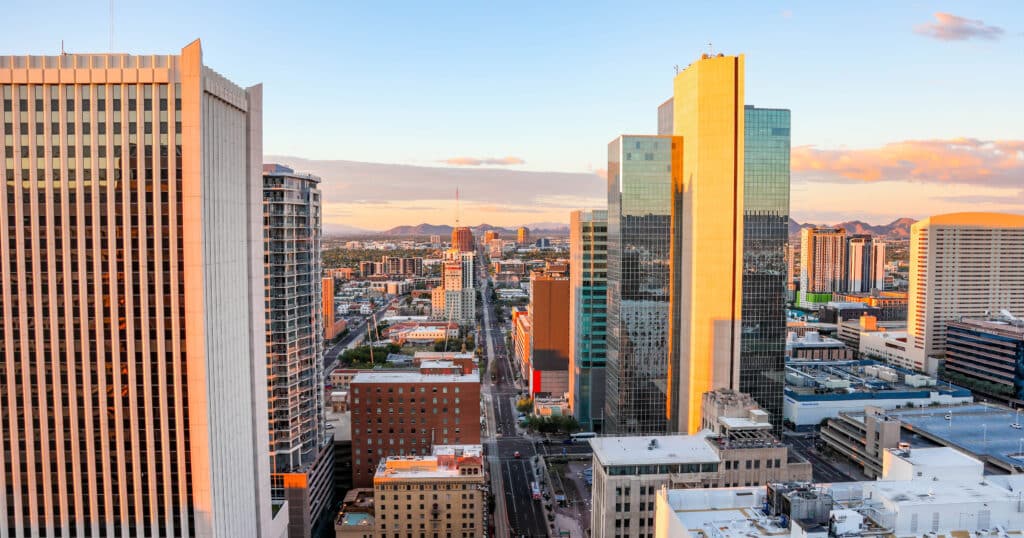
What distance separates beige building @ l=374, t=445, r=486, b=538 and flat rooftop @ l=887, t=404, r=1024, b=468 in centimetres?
5956

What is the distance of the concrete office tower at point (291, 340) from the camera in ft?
205

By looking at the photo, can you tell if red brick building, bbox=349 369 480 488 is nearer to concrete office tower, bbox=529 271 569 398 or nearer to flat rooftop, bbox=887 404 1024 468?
concrete office tower, bbox=529 271 569 398

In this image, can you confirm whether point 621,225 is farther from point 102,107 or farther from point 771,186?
point 102,107

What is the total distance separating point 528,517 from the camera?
235 feet

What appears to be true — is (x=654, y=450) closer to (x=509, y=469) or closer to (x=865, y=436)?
(x=509, y=469)

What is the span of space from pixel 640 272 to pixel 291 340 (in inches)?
1556

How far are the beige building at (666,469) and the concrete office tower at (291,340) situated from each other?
30774 millimetres

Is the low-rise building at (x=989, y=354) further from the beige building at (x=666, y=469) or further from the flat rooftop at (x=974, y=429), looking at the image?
the beige building at (x=666, y=469)

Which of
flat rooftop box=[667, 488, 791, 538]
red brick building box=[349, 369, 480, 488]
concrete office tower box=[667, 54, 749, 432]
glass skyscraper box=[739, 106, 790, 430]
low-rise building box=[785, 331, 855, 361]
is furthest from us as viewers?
low-rise building box=[785, 331, 855, 361]

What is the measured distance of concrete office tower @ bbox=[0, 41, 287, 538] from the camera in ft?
107

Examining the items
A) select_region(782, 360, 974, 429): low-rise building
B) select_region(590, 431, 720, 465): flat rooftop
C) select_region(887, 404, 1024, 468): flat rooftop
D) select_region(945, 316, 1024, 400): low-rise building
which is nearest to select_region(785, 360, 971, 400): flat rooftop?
select_region(782, 360, 974, 429): low-rise building

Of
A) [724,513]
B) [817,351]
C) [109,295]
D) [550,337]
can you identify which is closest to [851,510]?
[724,513]

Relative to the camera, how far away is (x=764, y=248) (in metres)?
71.1

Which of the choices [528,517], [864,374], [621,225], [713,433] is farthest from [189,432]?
[864,374]
